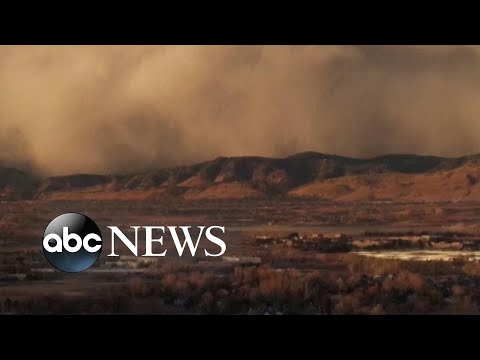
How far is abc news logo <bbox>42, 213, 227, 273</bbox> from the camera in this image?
7.05m

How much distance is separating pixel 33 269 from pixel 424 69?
11.4ft

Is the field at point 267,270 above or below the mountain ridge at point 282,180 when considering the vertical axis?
below

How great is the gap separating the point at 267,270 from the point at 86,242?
1.44 m

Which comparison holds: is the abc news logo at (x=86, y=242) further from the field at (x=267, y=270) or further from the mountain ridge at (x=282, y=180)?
the mountain ridge at (x=282, y=180)

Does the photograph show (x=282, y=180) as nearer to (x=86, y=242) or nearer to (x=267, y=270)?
(x=267, y=270)

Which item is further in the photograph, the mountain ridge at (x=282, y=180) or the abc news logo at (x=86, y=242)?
Answer: the mountain ridge at (x=282, y=180)

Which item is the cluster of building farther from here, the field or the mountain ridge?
the mountain ridge

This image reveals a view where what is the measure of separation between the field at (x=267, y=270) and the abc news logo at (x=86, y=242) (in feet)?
0.17

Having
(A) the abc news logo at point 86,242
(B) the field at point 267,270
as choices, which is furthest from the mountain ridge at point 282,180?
(A) the abc news logo at point 86,242

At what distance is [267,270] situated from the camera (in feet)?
23.2

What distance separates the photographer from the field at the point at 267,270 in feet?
23.1

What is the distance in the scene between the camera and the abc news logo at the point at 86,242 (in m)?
7.05

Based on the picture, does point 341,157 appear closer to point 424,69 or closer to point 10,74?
point 424,69

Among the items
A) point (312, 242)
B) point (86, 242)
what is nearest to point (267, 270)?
point (312, 242)
